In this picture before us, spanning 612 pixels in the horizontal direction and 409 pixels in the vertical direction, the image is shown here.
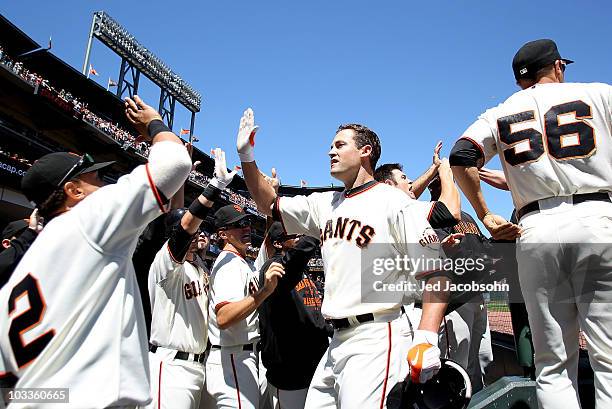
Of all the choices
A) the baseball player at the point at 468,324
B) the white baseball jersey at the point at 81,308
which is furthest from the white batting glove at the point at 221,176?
the baseball player at the point at 468,324

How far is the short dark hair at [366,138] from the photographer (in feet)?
9.72

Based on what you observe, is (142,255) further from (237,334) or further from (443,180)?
(443,180)

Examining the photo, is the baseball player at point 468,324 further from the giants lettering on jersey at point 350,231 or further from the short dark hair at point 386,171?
the giants lettering on jersey at point 350,231

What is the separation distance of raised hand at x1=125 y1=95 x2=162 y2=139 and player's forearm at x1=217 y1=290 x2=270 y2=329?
5.53 ft

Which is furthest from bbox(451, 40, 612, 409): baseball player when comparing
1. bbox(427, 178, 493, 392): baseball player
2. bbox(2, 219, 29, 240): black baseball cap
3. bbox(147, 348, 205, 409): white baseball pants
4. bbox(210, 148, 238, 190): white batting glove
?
bbox(2, 219, 29, 240): black baseball cap

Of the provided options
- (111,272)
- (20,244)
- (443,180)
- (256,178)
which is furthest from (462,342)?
(20,244)

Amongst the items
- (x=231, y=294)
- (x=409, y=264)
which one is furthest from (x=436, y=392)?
(x=231, y=294)

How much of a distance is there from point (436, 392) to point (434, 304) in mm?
408

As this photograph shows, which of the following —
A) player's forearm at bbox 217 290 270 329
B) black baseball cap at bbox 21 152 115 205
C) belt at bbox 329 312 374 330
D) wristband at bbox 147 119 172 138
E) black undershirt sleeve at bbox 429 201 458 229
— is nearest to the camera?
black baseball cap at bbox 21 152 115 205

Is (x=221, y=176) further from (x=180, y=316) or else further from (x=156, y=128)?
(x=156, y=128)

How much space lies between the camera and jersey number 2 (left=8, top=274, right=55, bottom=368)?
159 cm

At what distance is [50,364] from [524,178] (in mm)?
2398

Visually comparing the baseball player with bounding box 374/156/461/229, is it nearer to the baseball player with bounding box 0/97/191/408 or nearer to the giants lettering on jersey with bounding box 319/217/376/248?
the giants lettering on jersey with bounding box 319/217/376/248

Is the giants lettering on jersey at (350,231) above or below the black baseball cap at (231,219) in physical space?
below
